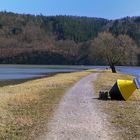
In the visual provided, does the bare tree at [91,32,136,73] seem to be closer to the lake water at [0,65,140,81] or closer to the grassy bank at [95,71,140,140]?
the lake water at [0,65,140,81]

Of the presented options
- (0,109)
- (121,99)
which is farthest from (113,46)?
(0,109)

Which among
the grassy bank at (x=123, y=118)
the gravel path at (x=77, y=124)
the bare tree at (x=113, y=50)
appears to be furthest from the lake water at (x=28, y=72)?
the gravel path at (x=77, y=124)

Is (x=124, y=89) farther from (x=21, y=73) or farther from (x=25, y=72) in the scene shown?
(x=25, y=72)

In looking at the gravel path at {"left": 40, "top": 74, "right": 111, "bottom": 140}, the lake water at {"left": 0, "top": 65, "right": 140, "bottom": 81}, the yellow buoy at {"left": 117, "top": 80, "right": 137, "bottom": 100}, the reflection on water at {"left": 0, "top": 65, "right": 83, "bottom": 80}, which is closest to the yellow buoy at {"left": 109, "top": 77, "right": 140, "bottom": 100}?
the yellow buoy at {"left": 117, "top": 80, "right": 137, "bottom": 100}

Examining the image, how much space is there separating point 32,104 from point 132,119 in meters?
6.61

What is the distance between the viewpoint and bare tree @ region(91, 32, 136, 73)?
3684 inches

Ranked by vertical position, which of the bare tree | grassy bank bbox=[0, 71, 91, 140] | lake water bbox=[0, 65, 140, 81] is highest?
grassy bank bbox=[0, 71, 91, 140]

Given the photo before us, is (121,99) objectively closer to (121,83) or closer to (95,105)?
(121,83)

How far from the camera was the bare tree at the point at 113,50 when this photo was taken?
307ft

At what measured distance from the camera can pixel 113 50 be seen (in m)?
94.2

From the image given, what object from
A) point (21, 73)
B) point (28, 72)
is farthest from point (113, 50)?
point (28, 72)

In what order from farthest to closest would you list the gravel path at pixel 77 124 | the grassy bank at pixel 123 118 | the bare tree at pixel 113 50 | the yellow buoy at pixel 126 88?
the bare tree at pixel 113 50 < the yellow buoy at pixel 126 88 < the grassy bank at pixel 123 118 < the gravel path at pixel 77 124

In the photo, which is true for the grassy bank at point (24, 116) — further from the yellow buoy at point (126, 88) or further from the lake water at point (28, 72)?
the lake water at point (28, 72)

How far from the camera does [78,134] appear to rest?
13938 mm
